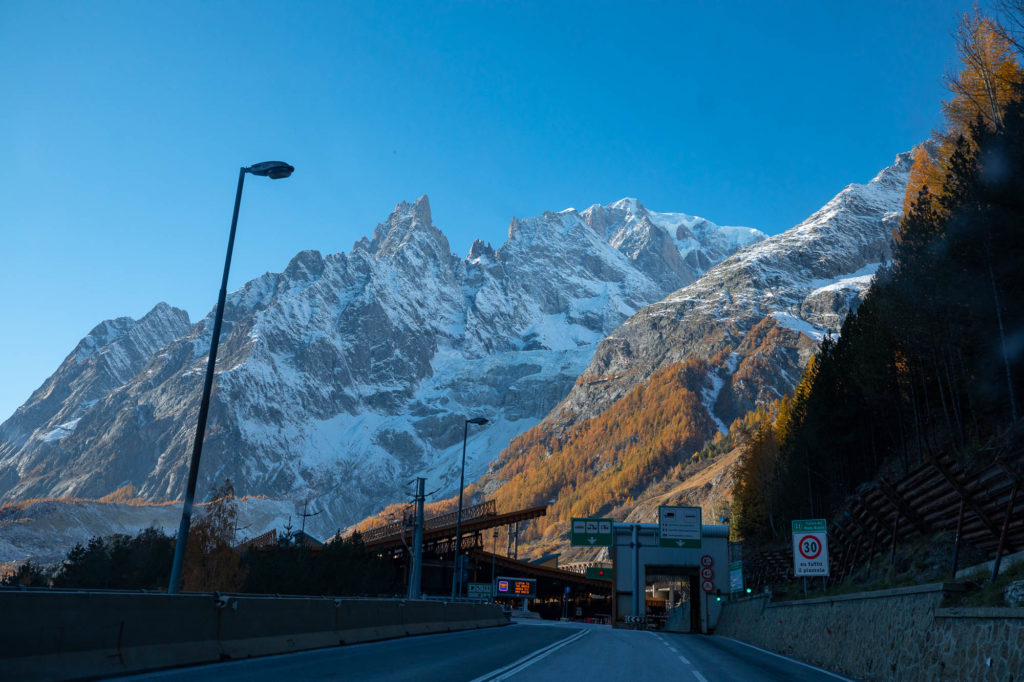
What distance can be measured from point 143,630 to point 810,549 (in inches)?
776

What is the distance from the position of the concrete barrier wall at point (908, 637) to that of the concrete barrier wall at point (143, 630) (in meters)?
11.2

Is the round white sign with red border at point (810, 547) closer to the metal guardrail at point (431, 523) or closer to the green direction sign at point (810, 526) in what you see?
the green direction sign at point (810, 526)

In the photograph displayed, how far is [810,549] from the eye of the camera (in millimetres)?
23484

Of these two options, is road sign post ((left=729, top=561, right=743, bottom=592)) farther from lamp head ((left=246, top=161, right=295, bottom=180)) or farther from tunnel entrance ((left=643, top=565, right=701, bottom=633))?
lamp head ((left=246, top=161, right=295, bottom=180))

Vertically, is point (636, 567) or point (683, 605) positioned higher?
point (636, 567)

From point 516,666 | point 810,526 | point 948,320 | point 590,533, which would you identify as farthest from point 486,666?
point 590,533

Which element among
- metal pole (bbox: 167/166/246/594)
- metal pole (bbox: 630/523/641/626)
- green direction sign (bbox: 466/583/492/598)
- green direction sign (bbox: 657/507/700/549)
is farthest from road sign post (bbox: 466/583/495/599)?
metal pole (bbox: 167/166/246/594)

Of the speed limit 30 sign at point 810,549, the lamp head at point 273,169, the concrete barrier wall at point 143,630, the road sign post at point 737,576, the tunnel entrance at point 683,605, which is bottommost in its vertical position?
the tunnel entrance at point 683,605

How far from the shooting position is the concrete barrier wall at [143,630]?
8773 mm

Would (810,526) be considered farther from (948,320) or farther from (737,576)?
(737,576)

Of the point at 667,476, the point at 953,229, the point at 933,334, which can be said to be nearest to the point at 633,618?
the point at 933,334

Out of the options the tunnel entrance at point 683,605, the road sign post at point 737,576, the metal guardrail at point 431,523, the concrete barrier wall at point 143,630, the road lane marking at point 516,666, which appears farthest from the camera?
the tunnel entrance at point 683,605

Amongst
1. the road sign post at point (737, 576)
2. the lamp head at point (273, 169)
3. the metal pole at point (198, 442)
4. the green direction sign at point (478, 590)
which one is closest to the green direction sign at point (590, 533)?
the green direction sign at point (478, 590)

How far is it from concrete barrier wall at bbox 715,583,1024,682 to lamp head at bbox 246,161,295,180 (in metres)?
14.4
